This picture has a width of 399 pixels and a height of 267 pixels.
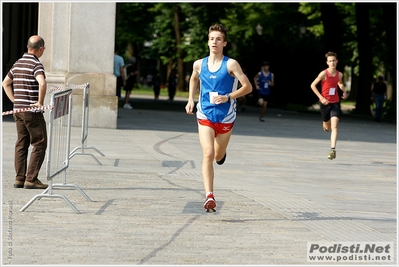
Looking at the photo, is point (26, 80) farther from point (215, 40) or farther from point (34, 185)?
point (215, 40)

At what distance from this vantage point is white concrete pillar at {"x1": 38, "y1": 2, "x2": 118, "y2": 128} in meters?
20.2

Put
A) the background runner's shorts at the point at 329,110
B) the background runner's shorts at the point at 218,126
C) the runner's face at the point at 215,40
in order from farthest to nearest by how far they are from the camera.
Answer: the background runner's shorts at the point at 329,110
the background runner's shorts at the point at 218,126
the runner's face at the point at 215,40

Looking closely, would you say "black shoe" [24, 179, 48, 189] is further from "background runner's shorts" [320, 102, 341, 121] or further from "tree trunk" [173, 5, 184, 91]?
"tree trunk" [173, 5, 184, 91]

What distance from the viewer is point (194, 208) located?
9594 millimetres

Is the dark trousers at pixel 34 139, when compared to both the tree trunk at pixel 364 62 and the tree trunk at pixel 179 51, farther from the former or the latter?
the tree trunk at pixel 179 51

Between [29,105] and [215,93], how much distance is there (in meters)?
2.43

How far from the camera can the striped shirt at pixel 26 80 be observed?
10.4 m

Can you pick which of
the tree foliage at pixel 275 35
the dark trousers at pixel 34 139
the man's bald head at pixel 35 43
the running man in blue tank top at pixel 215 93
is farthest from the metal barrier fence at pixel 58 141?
the tree foliage at pixel 275 35

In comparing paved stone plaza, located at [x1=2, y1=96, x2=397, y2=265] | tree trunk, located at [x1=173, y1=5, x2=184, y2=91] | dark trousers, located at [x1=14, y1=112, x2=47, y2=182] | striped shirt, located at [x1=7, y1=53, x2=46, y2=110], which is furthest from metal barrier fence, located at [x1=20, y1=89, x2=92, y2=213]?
tree trunk, located at [x1=173, y1=5, x2=184, y2=91]

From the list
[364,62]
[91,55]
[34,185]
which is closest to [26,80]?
[34,185]

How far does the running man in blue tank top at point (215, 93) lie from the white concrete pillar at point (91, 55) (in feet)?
36.0

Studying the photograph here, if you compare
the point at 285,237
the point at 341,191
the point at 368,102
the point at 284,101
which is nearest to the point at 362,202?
the point at 341,191

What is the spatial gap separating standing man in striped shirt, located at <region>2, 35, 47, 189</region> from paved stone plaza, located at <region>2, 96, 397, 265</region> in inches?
10.3

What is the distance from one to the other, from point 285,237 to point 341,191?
378 cm
